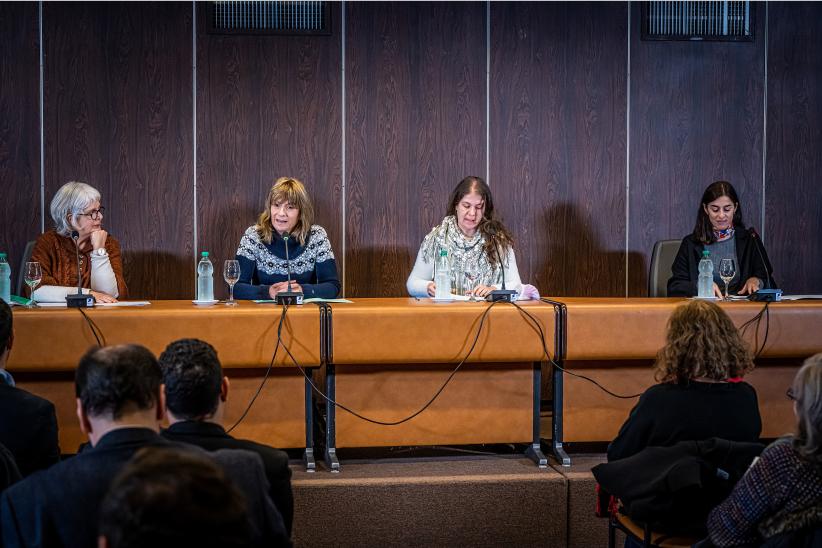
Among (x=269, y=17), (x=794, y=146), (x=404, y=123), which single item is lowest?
(x=794, y=146)

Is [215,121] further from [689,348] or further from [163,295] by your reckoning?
[689,348]

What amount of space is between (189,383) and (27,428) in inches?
22.3

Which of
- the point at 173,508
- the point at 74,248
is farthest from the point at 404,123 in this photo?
the point at 173,508

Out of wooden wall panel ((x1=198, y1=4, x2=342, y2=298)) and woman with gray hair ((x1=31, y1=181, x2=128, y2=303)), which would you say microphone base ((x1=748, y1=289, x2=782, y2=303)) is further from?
woman with gray hair ((x1=31, y1=181, x2=128, y2=303))

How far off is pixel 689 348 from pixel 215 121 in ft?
10.7

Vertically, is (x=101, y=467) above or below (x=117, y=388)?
below

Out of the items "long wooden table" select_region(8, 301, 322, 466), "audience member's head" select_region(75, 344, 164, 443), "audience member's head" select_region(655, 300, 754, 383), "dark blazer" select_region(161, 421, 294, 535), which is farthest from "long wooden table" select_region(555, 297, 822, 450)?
"audience member's head" select_region(75, 344, 164, 443)

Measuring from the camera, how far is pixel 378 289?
4.98 meters

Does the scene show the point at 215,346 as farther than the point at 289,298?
No

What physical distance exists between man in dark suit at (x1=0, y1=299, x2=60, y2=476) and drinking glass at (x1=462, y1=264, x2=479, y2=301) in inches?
91.1

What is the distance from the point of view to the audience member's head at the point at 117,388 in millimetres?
1574

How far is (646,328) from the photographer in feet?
11.1

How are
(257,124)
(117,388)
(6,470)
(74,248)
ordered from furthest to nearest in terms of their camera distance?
1. (257,124)
2. (74,248)
3. (6,470)
4. (117,388)

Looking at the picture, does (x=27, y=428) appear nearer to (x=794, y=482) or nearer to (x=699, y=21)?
(x=794, y=482)
